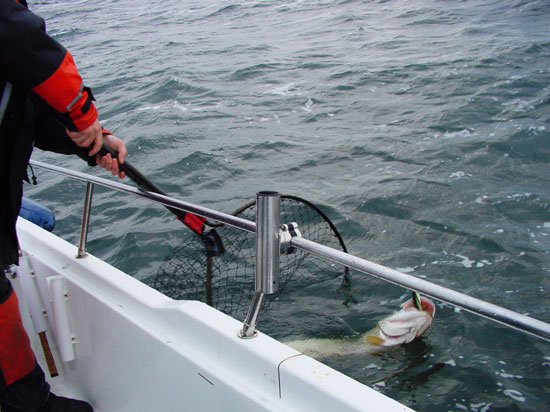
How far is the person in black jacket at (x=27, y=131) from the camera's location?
162cm

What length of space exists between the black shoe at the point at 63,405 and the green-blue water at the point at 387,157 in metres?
1.66

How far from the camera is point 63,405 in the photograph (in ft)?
8.14

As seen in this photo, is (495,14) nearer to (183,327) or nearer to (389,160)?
(389,160)

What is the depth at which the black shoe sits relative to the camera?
2422 mm

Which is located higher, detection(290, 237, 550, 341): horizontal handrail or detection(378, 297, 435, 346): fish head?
detection(290, 237, 550, 341): horizontal handrail

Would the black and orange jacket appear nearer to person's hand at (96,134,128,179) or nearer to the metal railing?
person's hand at (96,134,128,179)

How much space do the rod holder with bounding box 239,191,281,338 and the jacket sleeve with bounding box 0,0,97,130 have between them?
783mm

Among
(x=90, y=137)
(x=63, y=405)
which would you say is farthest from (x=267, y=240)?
(x=63, y=405)

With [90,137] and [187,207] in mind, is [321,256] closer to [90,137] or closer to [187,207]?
[187,207]

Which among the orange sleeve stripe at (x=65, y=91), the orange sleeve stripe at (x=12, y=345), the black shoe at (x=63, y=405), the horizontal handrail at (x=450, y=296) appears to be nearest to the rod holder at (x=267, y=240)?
the horizontal handrail at (x=450, y=296)

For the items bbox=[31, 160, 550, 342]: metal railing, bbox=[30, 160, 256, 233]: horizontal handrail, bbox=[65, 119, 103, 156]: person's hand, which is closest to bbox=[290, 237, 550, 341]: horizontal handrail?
bbox=[31, 160, 550, 342]: metal railing

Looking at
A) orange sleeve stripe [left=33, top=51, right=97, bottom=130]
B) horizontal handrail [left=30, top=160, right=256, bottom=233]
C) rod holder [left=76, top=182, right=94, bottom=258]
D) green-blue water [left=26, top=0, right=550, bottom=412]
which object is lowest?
green-blue water [left=26, top=0, right=550, bottom=412]

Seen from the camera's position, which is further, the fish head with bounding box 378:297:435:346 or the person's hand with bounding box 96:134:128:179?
the fish head with bounding box 378:297:435:346

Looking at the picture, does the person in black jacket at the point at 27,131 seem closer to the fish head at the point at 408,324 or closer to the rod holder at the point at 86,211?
the rod holder at the point at 86,211
